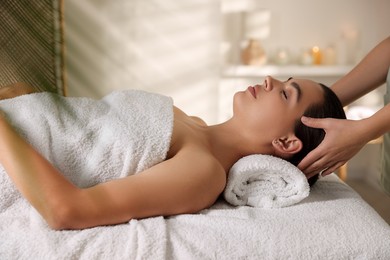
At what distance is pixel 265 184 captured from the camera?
4.15 feet

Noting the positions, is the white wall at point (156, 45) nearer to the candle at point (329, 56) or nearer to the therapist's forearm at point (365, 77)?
the candle at point (329, 56)

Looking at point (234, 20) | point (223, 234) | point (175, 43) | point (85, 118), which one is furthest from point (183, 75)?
point (223, 234)

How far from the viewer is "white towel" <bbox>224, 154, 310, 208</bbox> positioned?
1216 mm

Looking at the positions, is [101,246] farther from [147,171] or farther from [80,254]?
[147,171]

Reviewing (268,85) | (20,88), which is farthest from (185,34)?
(20,88)

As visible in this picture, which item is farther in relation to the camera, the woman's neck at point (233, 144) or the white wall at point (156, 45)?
the white wall at point (156, 45)

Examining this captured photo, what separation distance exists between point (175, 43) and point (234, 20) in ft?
1.43

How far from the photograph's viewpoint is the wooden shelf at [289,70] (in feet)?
10.1

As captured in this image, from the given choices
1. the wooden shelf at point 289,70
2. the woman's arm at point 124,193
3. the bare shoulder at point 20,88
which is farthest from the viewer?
the wooden shelf at point 289,70

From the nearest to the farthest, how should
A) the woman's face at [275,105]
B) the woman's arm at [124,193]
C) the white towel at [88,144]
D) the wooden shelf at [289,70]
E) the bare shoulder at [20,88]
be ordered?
1. the bare shoulder at [20,88]
2. the woman's arm at [124,193]
3. the white towel at [88,144]
4. the woman's face at [275,105]
5. the wooden shelf at [289,70]

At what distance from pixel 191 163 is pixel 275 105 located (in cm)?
35

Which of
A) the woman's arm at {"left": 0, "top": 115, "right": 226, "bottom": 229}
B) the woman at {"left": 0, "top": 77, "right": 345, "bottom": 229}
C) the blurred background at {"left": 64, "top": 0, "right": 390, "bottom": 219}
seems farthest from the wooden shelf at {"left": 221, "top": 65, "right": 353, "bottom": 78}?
the woman's arm at {"left": 0, "top": 115, "right": 226, "bottom": 229}

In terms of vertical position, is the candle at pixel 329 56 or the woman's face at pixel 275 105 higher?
the woman's face at pixel 275 105

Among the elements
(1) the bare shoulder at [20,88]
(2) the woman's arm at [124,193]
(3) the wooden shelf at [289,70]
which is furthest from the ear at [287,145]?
(3) the wooden shelf at [289,70]
